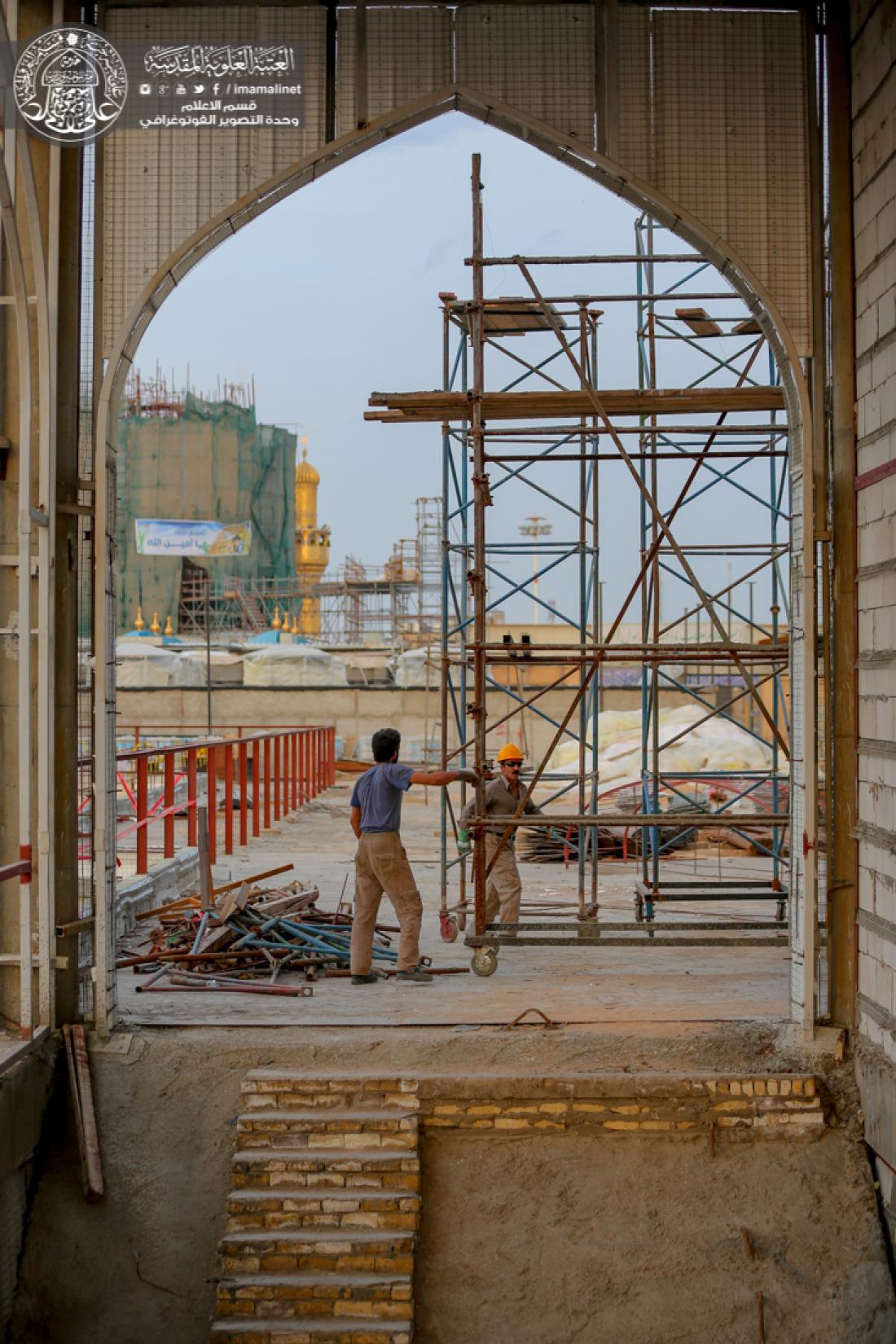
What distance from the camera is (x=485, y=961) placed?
9.06m

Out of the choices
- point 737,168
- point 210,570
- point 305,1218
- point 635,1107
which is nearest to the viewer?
point 305,1218

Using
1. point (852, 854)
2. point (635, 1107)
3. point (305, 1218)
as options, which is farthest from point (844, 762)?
point (305, 1218)

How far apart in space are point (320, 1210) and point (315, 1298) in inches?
16.8

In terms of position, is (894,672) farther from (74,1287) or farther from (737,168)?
(74,1287)

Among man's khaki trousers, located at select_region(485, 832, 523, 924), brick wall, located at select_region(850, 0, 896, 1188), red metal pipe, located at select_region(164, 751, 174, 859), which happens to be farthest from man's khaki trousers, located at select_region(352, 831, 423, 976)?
red metal pipe, located at select_region(164, 751, 174, 859)

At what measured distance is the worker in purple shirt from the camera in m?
8.71

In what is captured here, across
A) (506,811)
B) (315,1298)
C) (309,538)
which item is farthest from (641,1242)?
(309,538)

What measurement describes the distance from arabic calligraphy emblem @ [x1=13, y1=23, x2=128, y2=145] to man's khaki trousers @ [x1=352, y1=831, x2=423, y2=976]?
4.75 meters

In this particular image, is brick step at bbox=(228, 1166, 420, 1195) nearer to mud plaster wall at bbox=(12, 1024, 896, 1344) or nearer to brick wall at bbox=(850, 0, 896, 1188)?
mud plaster wall at bbox=(12, 1024, 896, 1344)

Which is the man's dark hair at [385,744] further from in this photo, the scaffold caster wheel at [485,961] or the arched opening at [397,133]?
the arched opening at [397,133]

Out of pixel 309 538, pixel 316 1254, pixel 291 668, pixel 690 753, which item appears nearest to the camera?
pixel 316 1254

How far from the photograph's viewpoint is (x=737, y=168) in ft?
24.0

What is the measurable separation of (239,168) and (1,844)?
405 centimetres

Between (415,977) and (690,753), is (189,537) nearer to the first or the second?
(690,753)
